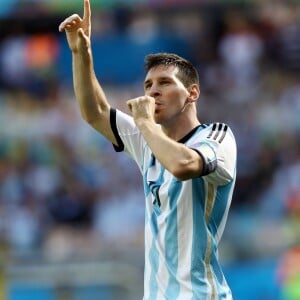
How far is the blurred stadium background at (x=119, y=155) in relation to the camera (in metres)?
12.3

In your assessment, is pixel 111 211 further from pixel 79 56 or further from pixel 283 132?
pixel 79 56

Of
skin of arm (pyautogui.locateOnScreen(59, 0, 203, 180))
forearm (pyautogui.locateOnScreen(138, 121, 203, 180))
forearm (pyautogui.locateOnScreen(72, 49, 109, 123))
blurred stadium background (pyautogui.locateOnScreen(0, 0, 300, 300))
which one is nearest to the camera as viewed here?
forearm (pyautogui.locateOnScreen(138, 121, 203, 180))

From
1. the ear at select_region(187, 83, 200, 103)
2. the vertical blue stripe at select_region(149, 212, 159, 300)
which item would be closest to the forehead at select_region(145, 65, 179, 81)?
the ear at select_region(187, 83, 200, 103)

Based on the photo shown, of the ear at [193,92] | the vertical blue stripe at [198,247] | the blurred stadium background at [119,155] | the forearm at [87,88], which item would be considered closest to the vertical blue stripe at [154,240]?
the vertical blue stripe at [198,247]

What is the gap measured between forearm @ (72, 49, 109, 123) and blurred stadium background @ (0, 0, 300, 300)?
16.6 ft

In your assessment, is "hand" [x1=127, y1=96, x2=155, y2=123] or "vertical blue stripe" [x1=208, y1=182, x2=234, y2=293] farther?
"vertical blue stripe" [x1=208, y1=182, x2=234, y2=293]

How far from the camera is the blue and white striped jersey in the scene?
19.4 ft

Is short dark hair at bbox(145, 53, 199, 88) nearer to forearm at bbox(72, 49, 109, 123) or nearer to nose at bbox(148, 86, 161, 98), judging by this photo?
nose at bbox(148, 86, 161, 98)

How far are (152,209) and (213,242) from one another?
0.37 metres

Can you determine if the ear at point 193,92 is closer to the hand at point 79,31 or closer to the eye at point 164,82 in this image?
the eye at point 164,82

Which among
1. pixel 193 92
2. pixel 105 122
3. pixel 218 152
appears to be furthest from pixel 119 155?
pixel 218 152

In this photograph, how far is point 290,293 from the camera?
12.3m

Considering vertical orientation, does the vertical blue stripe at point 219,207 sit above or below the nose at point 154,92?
below

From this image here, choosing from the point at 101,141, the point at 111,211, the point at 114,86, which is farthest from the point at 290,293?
the point at 114,86
